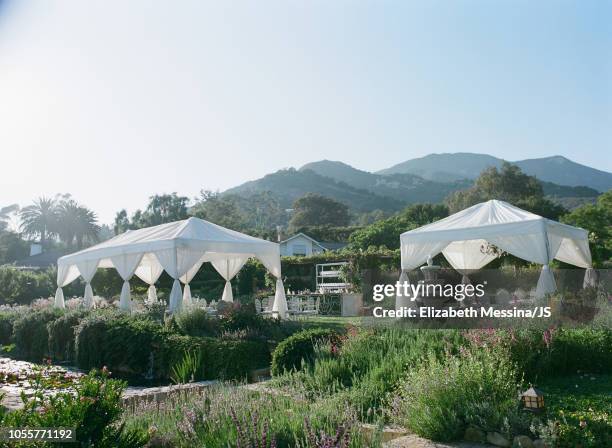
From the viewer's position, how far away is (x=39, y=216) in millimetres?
62062

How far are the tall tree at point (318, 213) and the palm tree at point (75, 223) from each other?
71.2 feet

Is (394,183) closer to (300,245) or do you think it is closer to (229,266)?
(300,245)

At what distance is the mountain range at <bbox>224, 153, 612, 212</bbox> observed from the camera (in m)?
78.5

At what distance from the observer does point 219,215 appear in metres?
53.7

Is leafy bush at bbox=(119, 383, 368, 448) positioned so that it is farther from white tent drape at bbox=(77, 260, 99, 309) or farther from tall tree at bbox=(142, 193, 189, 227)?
tall tree at bbox=(142, 193, 189, 227)

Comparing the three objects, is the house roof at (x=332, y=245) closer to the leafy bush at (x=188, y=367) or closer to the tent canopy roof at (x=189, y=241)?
the tent canopy roof at (x=189, y=241)

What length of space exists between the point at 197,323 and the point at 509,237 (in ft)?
20.7

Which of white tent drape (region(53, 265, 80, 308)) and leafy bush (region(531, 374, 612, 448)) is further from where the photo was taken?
white tent drape (region(53, 265, 80, 308))

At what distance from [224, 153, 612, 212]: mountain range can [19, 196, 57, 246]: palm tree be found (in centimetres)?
3454

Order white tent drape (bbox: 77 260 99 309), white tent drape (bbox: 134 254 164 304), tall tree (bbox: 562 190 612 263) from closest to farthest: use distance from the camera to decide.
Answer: white tent drape (bbox: 77 260 99 309) → white tent drape (bbox: 134 254 164 304) → tall tree (bbox: 562 190 612 263)

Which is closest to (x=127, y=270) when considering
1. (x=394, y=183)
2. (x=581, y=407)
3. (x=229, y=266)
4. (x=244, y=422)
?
(x=229, y=266)

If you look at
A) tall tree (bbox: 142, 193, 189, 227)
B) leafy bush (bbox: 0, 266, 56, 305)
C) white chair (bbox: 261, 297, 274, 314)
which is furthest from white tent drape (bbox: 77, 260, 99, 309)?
tall tree (bbox: 142, 193, 189, 227)

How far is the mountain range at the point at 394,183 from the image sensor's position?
78512 mm

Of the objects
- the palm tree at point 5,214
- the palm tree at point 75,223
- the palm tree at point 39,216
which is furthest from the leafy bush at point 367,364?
the palm tree at point 5,214
